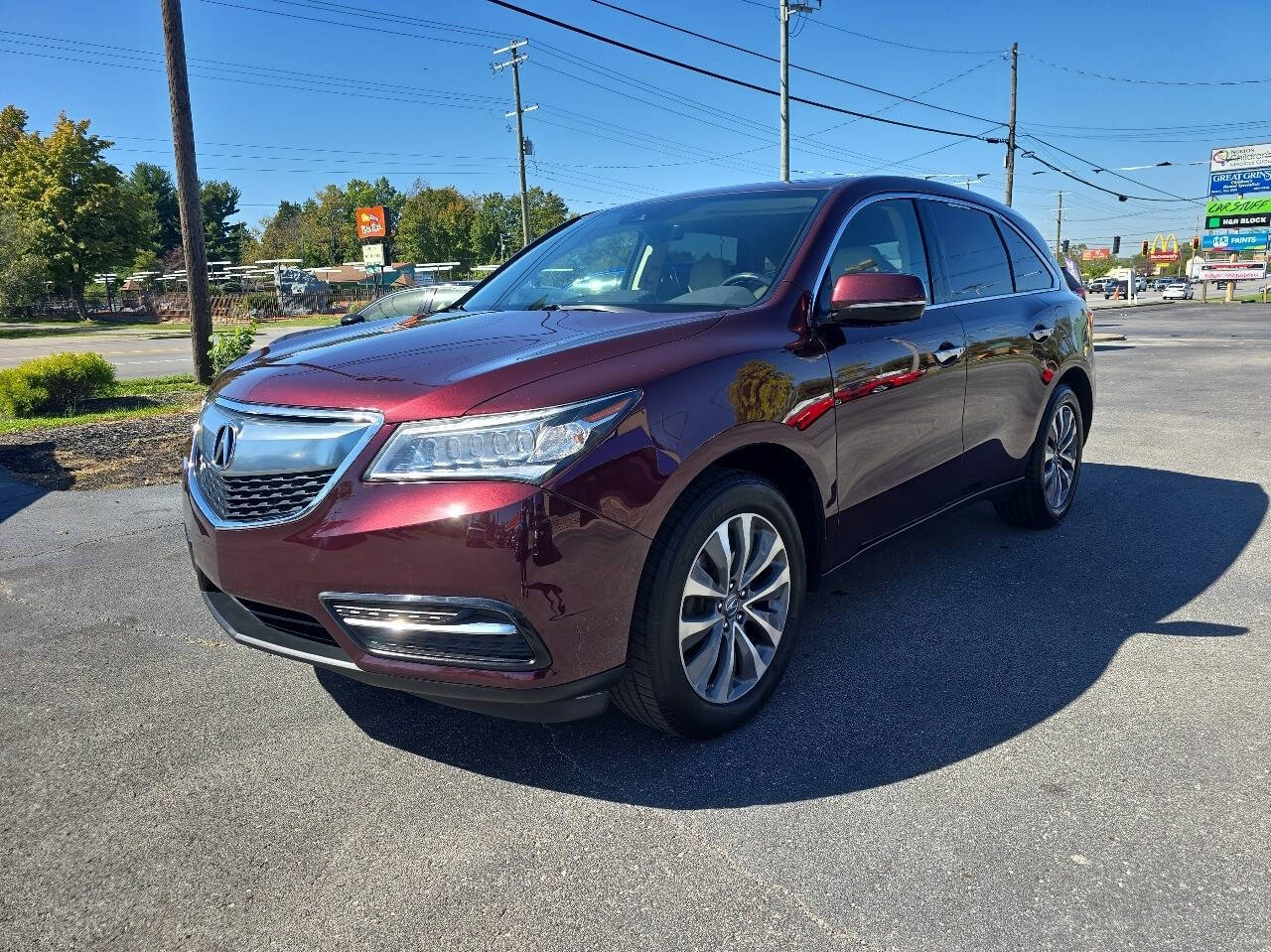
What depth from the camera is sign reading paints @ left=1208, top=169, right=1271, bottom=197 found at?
6084 centimetres

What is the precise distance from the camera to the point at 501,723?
10.3 feet

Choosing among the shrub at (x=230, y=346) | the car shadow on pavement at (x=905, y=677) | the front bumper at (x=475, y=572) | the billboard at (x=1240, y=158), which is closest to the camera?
the front bumper at (x=475, y=572)

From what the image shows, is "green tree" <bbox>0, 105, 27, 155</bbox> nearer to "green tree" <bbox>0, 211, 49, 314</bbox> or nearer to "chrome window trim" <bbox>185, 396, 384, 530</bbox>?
"green tree" <bbox>0, 211, 49, 314</bbox>

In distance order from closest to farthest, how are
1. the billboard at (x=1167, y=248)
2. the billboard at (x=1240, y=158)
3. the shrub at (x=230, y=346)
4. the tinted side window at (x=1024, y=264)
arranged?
1. the tinted side window at (x=1024, y=264)
2. the shrub at (x=230, y=346)
3. the billboard at (x=1240, y=158)
4. the billboard at (x=1167, y=248)

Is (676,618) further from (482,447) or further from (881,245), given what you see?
(881,245)

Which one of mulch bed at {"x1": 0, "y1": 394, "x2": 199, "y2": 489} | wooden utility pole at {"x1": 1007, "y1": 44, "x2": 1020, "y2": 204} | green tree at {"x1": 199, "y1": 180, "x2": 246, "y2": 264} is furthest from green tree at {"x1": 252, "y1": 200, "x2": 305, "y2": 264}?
mulch bed at {"x1": 0, "y1": 394, "x2": 199, "y2": 489}

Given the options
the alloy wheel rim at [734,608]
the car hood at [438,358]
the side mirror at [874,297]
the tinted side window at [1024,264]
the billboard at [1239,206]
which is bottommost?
the alloy wheel rim at [734,608]

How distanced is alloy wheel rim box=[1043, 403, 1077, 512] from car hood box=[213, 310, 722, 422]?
288 cm

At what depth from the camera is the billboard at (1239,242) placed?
64062mm

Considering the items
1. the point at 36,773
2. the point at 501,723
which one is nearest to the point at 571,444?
the point at 501,723

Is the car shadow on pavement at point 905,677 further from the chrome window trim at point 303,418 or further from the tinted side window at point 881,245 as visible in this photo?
the tinted side window at point 881,245

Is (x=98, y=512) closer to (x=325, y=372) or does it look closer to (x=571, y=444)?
(x=325, y=372)

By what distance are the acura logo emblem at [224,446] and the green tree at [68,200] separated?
5413cm

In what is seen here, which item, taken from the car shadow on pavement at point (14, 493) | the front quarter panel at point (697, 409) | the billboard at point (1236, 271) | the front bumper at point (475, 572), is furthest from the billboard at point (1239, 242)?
the front bumper at point (475, 572)
